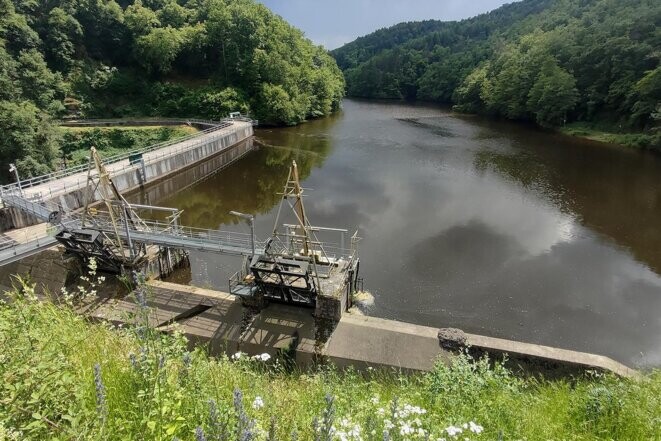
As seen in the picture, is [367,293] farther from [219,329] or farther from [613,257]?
[613,257]

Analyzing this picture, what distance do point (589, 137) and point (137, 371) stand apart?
56.3 meters

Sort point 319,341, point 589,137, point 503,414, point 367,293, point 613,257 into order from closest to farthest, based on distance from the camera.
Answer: point 503,414
point 319,341
point 367,293
point 613,257
point 589,137

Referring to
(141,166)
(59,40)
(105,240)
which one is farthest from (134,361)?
(59,40)

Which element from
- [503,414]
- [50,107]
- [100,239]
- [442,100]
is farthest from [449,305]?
[442,100]

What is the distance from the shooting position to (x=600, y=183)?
3062cm

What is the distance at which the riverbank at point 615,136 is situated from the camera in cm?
4028

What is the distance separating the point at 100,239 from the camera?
15344 millimetres

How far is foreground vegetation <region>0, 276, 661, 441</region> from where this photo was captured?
303cm

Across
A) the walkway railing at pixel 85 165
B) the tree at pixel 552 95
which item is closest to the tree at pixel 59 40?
the walkway railing at pixel 85 165

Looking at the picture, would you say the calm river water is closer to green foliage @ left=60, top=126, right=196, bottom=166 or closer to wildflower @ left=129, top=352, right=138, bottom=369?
green foliage @ left=60, top=126, right=196, bottom=166

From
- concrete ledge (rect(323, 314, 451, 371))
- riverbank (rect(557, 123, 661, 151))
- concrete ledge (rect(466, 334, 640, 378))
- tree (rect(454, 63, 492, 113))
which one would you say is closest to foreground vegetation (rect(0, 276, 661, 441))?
concrete ledge (rect(466, 334, 640, 378))

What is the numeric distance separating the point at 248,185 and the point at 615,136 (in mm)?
41889

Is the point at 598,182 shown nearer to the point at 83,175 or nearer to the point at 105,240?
the point at 105,240

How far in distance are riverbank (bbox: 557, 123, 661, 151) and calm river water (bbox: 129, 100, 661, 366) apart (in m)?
2.14
